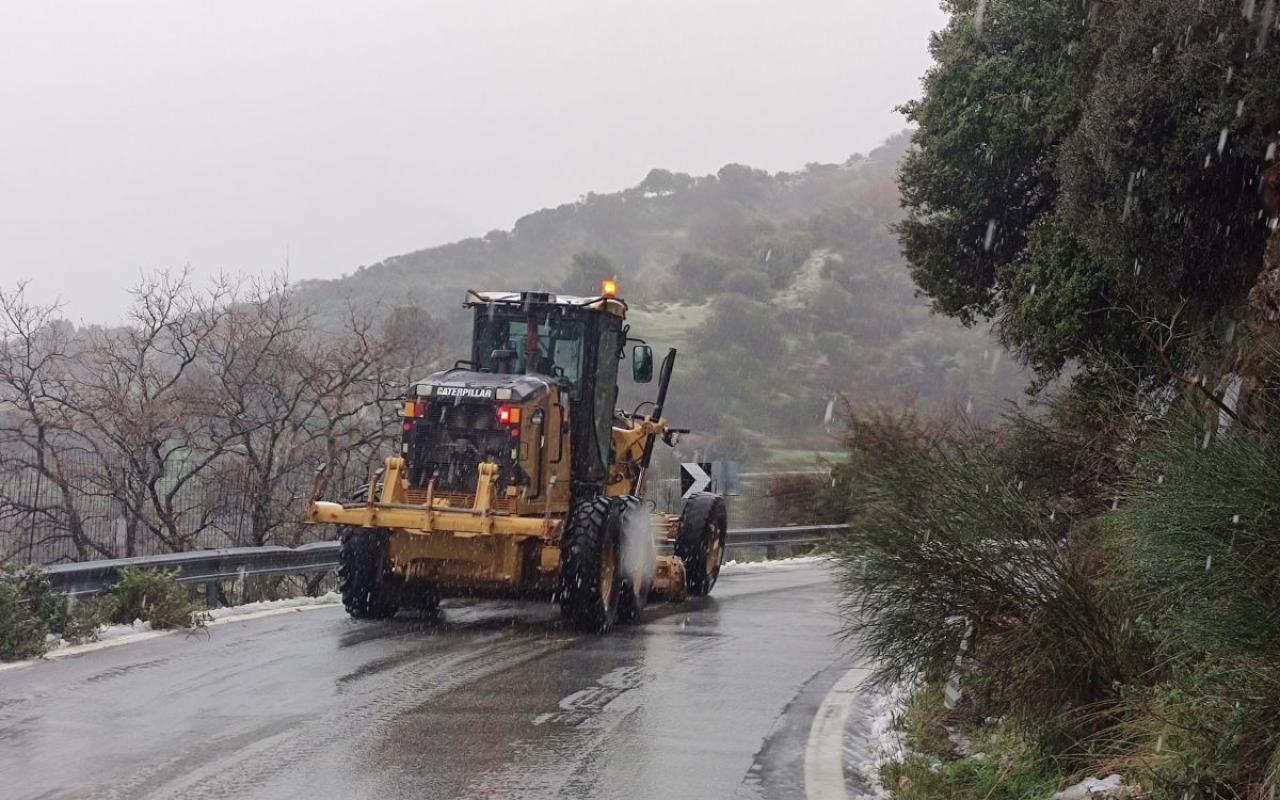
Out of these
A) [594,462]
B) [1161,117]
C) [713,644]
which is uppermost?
[1161,117]

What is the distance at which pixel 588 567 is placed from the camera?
12586mm

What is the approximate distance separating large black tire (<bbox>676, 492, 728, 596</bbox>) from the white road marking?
5327mm

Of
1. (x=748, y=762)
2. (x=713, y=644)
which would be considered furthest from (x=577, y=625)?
(x=748, y=762)

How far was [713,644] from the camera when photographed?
12680 mm

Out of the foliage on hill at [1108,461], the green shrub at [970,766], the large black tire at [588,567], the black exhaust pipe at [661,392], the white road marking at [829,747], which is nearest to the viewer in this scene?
the foliage on hill at [1108,461]

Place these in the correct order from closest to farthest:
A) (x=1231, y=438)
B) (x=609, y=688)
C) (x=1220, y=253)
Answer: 1. (x=1231, y=438)
2. (x=609, y=688)
3. (x=1220, y=253)

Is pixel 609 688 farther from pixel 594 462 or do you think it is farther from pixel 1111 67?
pixel 1111 67

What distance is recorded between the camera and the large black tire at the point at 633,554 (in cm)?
1349

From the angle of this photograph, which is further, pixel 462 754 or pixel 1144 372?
pixel 1144 372

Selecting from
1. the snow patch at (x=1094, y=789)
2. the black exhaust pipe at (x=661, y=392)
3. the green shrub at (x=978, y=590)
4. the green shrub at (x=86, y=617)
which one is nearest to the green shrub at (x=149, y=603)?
the green shrub at (x=86, y=617)

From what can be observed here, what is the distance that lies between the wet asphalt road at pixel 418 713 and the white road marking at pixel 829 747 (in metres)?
0.10

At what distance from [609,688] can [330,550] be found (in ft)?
20.8

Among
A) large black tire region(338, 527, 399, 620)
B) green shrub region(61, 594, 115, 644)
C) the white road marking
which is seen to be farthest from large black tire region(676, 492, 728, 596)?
green shrub region(61, 594, 115, 644)

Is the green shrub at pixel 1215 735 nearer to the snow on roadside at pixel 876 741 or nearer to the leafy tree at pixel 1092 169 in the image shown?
the snow on roadside at pixel 876 741
